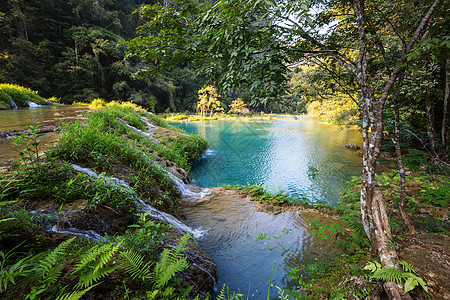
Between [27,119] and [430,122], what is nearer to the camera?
[430,122]

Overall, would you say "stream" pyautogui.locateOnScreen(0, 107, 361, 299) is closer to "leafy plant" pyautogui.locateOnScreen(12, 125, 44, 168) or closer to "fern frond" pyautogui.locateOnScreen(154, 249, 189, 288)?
"fern frond" pyautogui.locateOnScreen(154, 249, 189, 288)

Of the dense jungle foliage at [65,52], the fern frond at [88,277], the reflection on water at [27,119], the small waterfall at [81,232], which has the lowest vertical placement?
the small waterfall at [81,232]

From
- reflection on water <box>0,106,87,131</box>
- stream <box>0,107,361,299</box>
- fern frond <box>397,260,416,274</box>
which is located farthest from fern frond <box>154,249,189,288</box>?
reflection on water <box>0,106,87,131</box>

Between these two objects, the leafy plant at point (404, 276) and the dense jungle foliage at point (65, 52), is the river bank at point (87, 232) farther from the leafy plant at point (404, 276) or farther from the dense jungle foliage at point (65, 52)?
the dense jungle foliage at point (65, 52)

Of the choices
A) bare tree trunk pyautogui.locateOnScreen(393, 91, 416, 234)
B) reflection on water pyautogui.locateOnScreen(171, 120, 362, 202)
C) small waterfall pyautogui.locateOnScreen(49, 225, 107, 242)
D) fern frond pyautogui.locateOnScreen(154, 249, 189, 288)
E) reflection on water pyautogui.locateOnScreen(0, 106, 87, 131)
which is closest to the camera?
fern frond pyautogui.locateOnScreen(154, 249, 189, 288)

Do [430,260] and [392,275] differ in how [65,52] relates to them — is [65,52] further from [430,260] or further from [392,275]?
[430,260]

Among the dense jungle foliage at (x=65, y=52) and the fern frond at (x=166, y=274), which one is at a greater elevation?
the dense jungle foliage at (x=65, y=52)

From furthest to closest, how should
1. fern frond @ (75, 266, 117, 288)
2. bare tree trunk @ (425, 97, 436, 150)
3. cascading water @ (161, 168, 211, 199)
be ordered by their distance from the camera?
cascading water @ (161, 168, 211, 199) → bare tree trunk @ (425, 97, 436, 150) → fern frond @ (75, 266, 117, 288)

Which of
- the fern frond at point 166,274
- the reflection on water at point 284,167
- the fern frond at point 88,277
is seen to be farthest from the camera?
the reflection on water at point 284,167

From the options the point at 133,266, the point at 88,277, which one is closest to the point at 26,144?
the point at 88,277

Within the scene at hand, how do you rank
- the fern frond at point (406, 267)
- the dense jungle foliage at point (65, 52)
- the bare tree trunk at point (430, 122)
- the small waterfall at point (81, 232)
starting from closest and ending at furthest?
the fern frond at point (406, 267) < the small waterfall at point (81, 232) < the bare tree trunk at point (430, 122) < the dense jungle foliage at point (65, 52)

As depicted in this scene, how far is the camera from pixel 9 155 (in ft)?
12.4

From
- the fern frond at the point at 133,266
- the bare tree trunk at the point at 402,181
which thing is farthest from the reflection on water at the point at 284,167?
the fern frond at the point at 133,266

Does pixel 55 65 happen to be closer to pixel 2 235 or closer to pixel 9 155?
pixel 9 155
